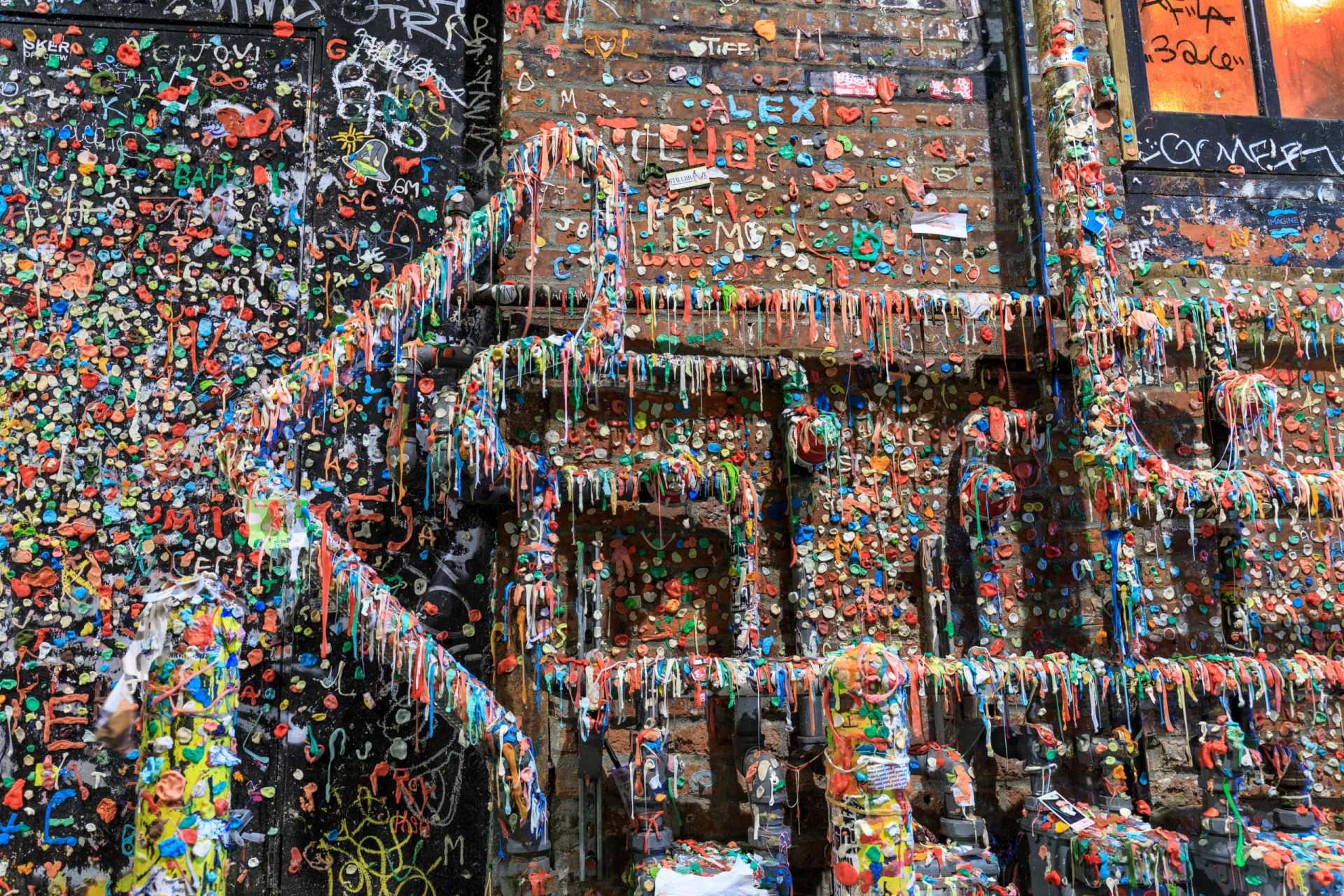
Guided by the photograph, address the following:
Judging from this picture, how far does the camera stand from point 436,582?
10.8 feet

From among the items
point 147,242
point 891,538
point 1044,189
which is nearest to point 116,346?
point 147,242

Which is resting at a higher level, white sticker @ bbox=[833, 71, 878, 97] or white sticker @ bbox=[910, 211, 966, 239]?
white sticker @ bbox=[833, 71, 878, 97]

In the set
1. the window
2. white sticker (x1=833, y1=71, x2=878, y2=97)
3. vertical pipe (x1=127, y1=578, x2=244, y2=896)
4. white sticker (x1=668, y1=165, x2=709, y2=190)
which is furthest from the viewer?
the window

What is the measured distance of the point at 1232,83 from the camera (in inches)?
155

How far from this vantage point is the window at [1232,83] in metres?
3.77

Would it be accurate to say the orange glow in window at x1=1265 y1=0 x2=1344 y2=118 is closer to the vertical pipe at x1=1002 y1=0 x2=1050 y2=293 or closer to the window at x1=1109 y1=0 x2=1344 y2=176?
the window at x1=1109 y1=0 x2=1344 y2=176

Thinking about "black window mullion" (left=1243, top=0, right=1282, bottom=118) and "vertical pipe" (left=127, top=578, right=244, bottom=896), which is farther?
"black window mullion" (left=1243, top=0, right=1282, bottom=118)

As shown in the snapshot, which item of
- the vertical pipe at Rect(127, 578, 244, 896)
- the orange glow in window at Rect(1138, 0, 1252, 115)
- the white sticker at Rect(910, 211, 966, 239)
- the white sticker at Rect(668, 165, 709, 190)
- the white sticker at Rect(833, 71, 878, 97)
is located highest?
the orange glow in window at Rect(1138, 0, 1252, 115)

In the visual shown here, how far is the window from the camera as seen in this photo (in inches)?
148

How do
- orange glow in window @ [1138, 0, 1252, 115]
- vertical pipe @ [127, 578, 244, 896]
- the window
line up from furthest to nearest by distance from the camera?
orange glow in window @ [1138, 0, 1252, 115] < the window < vertical pipe @ [127, 578, 244, 896]

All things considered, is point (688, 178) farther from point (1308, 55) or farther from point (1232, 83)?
point (1308, 55)

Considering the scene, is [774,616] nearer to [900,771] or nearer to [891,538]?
[891,538]

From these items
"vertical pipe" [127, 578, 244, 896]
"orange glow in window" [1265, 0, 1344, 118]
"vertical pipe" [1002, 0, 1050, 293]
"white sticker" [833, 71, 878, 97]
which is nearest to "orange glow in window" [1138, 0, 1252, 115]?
"orange glow in window" [1265, 0, 1344, 118]

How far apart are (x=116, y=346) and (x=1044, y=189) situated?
10.6ft
